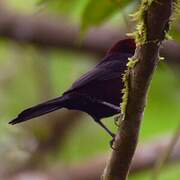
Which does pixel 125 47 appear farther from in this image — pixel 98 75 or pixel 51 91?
pixel 51 91

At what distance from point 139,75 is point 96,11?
2.71 feet

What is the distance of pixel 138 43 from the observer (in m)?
1.63

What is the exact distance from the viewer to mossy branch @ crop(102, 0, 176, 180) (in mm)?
1533

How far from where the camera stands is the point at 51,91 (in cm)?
546

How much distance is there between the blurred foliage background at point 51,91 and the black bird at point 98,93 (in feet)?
4.72

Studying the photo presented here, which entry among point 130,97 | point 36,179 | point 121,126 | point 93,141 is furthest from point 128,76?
point 93,141

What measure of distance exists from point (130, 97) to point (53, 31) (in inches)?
125

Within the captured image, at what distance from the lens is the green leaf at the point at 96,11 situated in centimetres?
238

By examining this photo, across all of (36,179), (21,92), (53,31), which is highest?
(21,92)

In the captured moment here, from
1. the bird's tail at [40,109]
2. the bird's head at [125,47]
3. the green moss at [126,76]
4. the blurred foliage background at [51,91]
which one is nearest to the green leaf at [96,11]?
the bird's head at [125,47]

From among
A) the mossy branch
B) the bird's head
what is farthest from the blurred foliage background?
the mossy branch

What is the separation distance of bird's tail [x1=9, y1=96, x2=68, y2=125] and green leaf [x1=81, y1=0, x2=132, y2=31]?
11.8 inches

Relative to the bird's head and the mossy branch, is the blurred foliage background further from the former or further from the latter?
the mossy branch

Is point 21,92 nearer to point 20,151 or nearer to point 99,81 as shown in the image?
point 20,151
